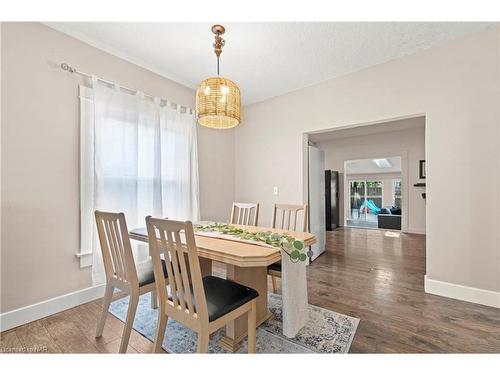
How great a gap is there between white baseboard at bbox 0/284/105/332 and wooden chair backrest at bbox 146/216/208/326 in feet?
4.50

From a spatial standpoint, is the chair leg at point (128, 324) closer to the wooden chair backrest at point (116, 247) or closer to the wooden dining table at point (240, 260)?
the wooden chair backrest at point (116, 247)

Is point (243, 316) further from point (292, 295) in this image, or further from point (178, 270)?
point (178, 270)

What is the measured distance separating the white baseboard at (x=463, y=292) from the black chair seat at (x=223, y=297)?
209cm

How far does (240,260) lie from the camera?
129 cm

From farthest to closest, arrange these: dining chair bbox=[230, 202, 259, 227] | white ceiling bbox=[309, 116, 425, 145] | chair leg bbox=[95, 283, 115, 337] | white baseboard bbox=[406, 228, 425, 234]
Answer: white baseboard bbox=[406, 228, 425, 234], white ceiling bbox=[309, 116, 425, 145], dining chair bbox=[230, 202, 259, 227], chair leg bbox=[95, 283, 115, 337]

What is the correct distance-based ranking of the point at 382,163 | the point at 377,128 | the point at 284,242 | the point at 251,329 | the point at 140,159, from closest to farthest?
the point at 251,329 → the point at 284,242 → the point at 140,159 → the point at 377,128 → the point at 382,163

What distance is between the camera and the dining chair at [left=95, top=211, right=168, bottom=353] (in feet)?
4.77

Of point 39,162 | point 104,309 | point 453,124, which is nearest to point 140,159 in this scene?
point 39,162

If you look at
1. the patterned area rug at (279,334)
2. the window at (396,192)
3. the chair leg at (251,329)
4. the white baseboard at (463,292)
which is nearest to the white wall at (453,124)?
the white baseboard at (463,292)

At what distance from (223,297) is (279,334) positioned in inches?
26.7

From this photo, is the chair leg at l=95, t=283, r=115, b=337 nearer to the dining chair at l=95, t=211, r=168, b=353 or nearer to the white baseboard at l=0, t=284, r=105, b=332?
the dining chair at l=95, t=211, r=168, b=353

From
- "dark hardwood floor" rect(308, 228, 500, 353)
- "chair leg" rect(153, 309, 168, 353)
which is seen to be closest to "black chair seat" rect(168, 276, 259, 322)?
"chair leg" rect(153, 309, 168, 353)

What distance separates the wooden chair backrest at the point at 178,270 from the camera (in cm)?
112

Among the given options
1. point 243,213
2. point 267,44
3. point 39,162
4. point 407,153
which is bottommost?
point 243,213
